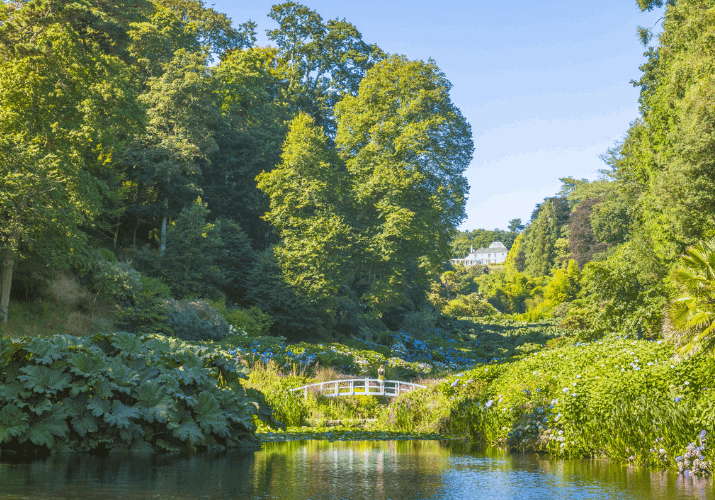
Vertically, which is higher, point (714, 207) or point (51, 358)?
point (714, 207)

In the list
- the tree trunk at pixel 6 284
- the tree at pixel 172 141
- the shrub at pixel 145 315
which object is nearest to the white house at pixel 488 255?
the tree at pixel 172 141

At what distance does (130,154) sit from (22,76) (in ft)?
30.9

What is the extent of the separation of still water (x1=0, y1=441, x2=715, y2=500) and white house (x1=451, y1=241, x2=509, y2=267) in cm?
13613

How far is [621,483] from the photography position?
233 inches

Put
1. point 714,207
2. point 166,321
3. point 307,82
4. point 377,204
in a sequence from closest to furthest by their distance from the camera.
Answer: point 714,207 → point 166,321 → point 377,204 → point 307,82

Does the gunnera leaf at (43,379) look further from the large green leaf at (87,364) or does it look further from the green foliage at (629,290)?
the green foliage at (629,290)

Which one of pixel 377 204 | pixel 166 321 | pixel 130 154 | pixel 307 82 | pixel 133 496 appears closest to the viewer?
pixel 133 496

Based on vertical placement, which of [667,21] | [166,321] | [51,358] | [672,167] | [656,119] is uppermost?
[667,21]

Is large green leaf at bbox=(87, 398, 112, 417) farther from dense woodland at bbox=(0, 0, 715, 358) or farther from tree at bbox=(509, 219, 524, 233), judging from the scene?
tree at bbox=(509, 219, 524, 233)

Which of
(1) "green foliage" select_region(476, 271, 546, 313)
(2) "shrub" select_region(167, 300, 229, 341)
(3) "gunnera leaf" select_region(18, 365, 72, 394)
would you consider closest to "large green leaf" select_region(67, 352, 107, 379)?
(3) "gunnera leaf" select_region(18, 365, 72, 394)

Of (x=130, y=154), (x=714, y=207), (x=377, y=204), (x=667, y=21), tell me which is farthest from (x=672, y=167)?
(x=130, y=154)

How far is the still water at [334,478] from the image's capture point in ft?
16.9

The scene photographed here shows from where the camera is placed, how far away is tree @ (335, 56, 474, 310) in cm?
3134

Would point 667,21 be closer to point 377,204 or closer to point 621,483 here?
point 377,204
